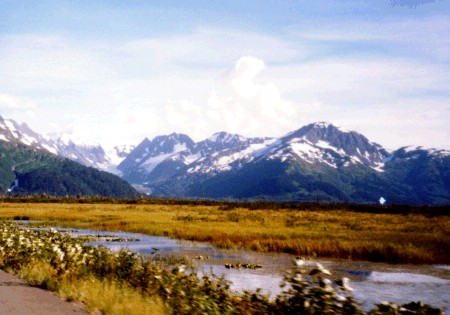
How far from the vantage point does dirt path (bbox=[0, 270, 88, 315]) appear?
47.0ft

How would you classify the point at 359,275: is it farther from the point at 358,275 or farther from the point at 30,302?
the point at 30,302

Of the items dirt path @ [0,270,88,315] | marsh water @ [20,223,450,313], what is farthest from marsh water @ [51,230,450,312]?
dirt path @ [0,270,88,315]

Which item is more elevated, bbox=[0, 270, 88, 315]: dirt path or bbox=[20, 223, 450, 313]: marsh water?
bbox=[0, 270, 88, 315]: dirt path

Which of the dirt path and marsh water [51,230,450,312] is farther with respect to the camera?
marsh water [51,230,450,312]

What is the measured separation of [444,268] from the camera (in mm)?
43156

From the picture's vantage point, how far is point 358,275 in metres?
38.1

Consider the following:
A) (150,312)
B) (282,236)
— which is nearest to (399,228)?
(282,236)

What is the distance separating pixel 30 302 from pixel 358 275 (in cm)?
2745

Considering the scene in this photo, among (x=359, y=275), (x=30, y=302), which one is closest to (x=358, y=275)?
(x=359, y=275)

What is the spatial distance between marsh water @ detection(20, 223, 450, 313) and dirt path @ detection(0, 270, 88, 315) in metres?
9.88

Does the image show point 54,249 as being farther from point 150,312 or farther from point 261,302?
point 261,302

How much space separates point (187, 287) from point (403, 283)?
73.9 feet

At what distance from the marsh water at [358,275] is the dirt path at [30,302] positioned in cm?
988

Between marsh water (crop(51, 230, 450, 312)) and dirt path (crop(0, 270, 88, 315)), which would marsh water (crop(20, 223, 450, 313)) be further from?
dirt path (crop(0, 270, 88, 315))
